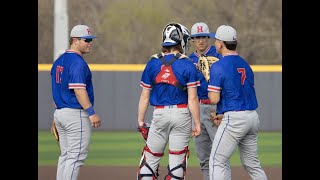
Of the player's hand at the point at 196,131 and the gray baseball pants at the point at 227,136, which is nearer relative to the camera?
the gray baseball pants at the point at 227,136

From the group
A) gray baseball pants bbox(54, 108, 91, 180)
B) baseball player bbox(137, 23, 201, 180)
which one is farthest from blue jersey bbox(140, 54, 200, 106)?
gray baseball pants bbox(54, 108, 91, 180)

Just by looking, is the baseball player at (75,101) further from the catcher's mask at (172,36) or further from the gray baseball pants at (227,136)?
the gray baseball pants at (227,136)

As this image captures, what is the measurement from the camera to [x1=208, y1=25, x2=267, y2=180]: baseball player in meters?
9.23

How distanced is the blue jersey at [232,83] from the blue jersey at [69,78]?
52.7 inches

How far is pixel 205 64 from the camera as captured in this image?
1048cm

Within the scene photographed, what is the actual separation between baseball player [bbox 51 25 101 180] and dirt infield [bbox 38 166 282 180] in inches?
76.3

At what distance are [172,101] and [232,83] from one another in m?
0.64

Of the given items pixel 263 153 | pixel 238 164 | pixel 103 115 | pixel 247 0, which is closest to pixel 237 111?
pixel 238 164

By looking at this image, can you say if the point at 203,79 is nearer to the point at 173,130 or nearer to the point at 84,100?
the point at 173,130

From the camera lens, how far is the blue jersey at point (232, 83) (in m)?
9.22

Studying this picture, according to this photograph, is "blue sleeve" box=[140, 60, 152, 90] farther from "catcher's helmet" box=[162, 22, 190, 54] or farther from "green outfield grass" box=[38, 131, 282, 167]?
"green outfield grass" box=[38, 131, 282, 167]

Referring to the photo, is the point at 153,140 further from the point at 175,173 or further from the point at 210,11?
the point at 210,11

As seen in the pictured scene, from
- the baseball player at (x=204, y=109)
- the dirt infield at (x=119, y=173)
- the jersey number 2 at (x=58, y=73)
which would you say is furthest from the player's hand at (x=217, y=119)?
the dirt infield at (x=119, y=173)

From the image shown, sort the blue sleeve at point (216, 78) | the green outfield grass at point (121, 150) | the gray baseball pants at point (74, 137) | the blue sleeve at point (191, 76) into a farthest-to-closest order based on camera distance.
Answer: the green outfield grass at point (121, 150)
the gray baseball pants at point (74, 137)
the blue sleeve at point (191, 76)
the blue sleeve at point (216, 78)
